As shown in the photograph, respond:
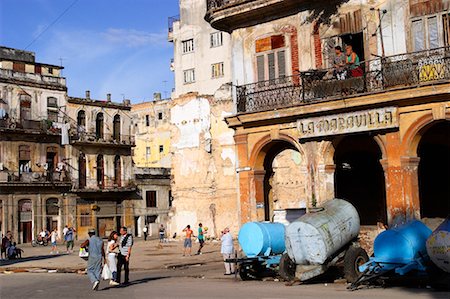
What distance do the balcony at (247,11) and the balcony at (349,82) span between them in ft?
7.56

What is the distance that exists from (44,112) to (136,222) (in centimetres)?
1361

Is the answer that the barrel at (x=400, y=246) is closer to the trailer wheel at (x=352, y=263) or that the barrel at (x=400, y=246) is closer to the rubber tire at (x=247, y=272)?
the trailer wheel at (x=352, y=263)

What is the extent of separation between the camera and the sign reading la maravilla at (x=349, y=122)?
18.8m

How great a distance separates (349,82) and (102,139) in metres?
42.1

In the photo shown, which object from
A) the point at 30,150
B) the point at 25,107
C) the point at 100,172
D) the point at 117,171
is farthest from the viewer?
the point at 117,171

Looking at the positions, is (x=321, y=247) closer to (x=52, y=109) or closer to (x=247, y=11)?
(x=247, y=11)

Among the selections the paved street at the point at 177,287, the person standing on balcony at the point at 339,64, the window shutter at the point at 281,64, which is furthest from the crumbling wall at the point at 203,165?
the person standing on balcony at the point at 339,64

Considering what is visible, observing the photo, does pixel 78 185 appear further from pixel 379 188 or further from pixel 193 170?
pixel 379 188

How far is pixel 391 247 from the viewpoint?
15336mm

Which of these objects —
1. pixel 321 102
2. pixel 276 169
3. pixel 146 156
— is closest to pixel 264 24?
pixel 321 102

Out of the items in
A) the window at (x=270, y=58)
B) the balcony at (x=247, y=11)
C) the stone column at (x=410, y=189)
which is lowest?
the stone column at (x=410, y=189)

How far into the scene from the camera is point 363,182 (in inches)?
970

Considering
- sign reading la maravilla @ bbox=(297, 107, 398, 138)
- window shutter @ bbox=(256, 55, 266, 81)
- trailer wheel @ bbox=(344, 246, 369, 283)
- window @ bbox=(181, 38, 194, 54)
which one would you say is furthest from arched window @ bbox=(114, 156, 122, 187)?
trailer wheel @ bbox=(344, 246, 369, 283)

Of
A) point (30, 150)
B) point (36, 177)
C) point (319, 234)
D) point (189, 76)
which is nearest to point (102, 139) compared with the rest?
point (30, 150)
